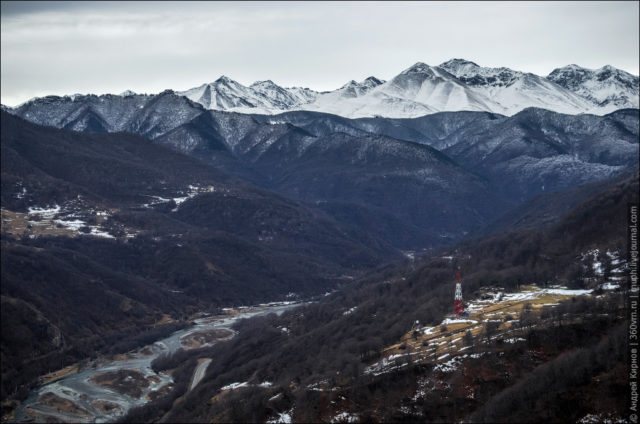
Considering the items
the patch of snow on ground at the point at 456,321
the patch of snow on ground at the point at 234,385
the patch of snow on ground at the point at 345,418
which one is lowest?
the patch of snow on ground at the point at 234,385

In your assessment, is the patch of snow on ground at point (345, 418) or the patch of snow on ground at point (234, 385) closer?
the patch of snow on ground at point (345, 418)

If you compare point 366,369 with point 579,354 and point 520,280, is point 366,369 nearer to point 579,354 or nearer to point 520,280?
point 579,354

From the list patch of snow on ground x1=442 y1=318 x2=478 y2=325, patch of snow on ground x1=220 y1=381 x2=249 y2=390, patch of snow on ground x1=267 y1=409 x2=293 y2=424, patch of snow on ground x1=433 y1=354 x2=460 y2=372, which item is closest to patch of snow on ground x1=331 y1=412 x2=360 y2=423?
patch of snow on ground x1=267 y1=409 x2=293 y2=424

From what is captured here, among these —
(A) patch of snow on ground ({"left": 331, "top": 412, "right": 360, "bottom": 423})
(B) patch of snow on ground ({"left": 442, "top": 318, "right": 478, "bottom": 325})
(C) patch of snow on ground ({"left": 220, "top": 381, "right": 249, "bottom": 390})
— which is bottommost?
(C) patch of snow on ground ({"left": 220, "top": 381, "right": 249, "bottom": 390})

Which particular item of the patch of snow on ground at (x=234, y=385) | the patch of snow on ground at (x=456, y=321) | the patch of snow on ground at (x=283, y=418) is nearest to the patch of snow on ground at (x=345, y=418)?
the patch of snow on ground at (x=283, y=418)

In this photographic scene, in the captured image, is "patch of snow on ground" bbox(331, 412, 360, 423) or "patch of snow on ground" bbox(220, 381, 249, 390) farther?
"patch of snow on ground" bbox(220, 381, 249, 390)

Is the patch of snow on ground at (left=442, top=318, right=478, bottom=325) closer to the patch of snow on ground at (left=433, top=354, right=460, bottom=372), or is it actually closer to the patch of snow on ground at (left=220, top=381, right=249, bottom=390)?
the patch of snow on ground at (left=433, top=354, right=460, bottom=372)

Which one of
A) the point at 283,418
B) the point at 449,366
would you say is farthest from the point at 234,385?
the point at 449,366

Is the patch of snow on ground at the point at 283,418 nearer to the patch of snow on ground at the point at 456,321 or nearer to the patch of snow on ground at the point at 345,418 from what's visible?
the patch of snow on ground at the point at 345,418

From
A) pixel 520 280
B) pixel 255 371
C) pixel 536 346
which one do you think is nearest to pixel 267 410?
pixel 536 346

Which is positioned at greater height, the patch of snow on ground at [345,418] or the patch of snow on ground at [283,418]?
the patch of snow on ground at [345,418]

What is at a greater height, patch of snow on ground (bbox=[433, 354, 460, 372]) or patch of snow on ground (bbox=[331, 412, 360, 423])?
patch of snow on ground (bbox=[433, 354, 460, 372])

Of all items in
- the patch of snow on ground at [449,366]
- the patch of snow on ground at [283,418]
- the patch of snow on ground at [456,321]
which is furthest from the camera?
the patch of snow on ground at [456,321]
